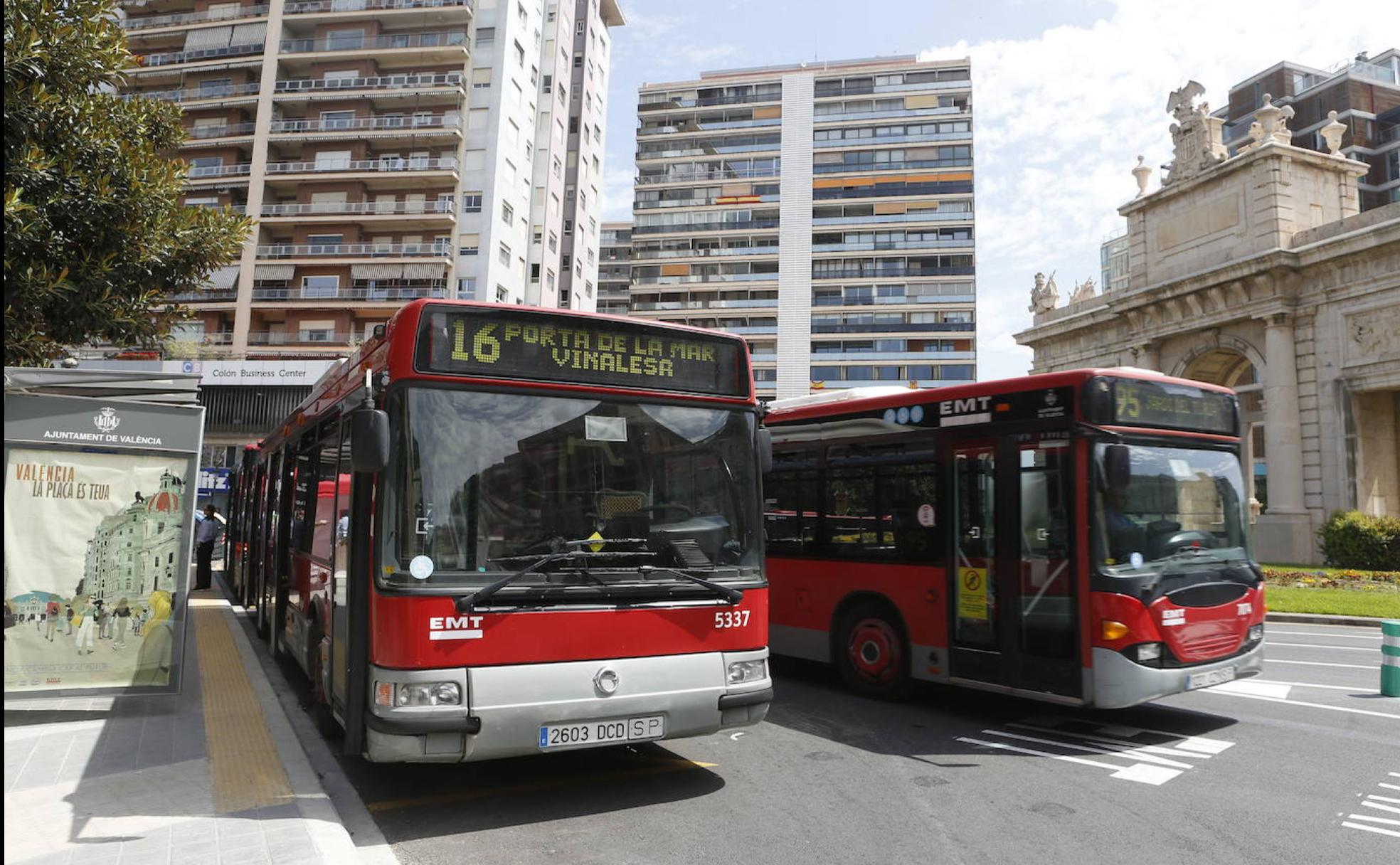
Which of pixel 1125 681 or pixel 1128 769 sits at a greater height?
pixel 1125 681

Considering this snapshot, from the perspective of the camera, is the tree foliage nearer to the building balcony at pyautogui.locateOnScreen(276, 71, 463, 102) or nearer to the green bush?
the green bush

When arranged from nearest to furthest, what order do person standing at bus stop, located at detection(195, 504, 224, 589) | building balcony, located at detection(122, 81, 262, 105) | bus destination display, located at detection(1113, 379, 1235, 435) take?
bus destination display, located at detection(1113, 379, 1235, 435) → person standing at bus stop, located at detection(195, 504, 224, 589) → building balcony, located at detection(122, 81, 262, 105)

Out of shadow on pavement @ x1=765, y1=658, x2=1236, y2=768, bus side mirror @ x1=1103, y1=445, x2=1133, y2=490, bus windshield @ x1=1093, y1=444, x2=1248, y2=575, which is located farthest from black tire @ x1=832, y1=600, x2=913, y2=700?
bus side mirror @ x1=1103, y1=445, x2=1133, y2=490

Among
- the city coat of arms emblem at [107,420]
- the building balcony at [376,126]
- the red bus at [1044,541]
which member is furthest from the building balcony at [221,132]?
the red bus at [1044,541]

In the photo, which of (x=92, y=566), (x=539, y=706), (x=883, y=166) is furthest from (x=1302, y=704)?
(x=883, y=166)

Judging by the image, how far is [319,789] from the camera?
17.5ft

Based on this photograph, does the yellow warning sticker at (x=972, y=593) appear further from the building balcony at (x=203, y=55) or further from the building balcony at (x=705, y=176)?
the building balcony at (x=705, y=176)

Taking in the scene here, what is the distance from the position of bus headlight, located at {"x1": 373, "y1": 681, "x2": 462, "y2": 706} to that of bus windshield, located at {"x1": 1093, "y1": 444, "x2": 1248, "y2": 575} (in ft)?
15.6

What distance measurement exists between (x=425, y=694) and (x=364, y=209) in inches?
1883

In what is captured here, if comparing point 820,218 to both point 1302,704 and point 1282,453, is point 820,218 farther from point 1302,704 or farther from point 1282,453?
point 1302,704

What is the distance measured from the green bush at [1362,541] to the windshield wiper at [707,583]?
80.3 ft

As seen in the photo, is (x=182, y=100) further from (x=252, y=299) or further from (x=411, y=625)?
(x=411, y=625)

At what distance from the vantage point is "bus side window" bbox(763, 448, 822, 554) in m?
9.52

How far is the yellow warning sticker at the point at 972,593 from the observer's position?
7.72 meters
